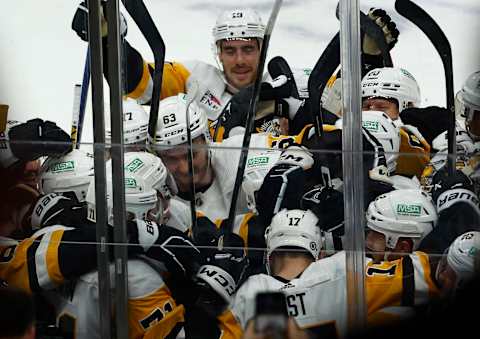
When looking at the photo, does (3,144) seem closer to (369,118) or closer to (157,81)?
(157,81)

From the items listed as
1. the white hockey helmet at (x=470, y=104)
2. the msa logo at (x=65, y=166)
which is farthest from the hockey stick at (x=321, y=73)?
the msa logo at (x=65, y=166)

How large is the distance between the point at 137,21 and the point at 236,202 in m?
Result: 0.41

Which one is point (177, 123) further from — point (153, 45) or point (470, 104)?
point (470, 104)

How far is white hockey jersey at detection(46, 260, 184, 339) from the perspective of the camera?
1560 millimetres

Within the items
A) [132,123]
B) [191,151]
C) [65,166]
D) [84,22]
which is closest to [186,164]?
[191,151]

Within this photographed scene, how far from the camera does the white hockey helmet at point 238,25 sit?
1.63 meters

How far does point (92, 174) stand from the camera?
1.59 metres

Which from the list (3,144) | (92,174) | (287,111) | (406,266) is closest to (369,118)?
(287,111)

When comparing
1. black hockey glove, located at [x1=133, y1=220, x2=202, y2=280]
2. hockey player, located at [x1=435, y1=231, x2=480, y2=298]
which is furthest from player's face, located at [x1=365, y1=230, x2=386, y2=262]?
black hockey glove, located at [x1=133, y1=220, x2=202, y2=280]

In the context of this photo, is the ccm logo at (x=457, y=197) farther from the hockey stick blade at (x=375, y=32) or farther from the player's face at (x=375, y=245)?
the hockey stick blade at (x=375, y=32)

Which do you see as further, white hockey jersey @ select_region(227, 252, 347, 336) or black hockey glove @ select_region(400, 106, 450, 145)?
black hockey glove @ select_region(400, 106, 450, 145)

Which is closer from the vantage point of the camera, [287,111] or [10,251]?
[10,251]

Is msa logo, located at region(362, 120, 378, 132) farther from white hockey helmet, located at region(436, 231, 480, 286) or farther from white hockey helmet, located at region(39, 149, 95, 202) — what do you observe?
white hockey helmet, located at region(39, 149, 95, 202)

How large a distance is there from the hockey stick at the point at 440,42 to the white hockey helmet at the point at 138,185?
0.56 m
